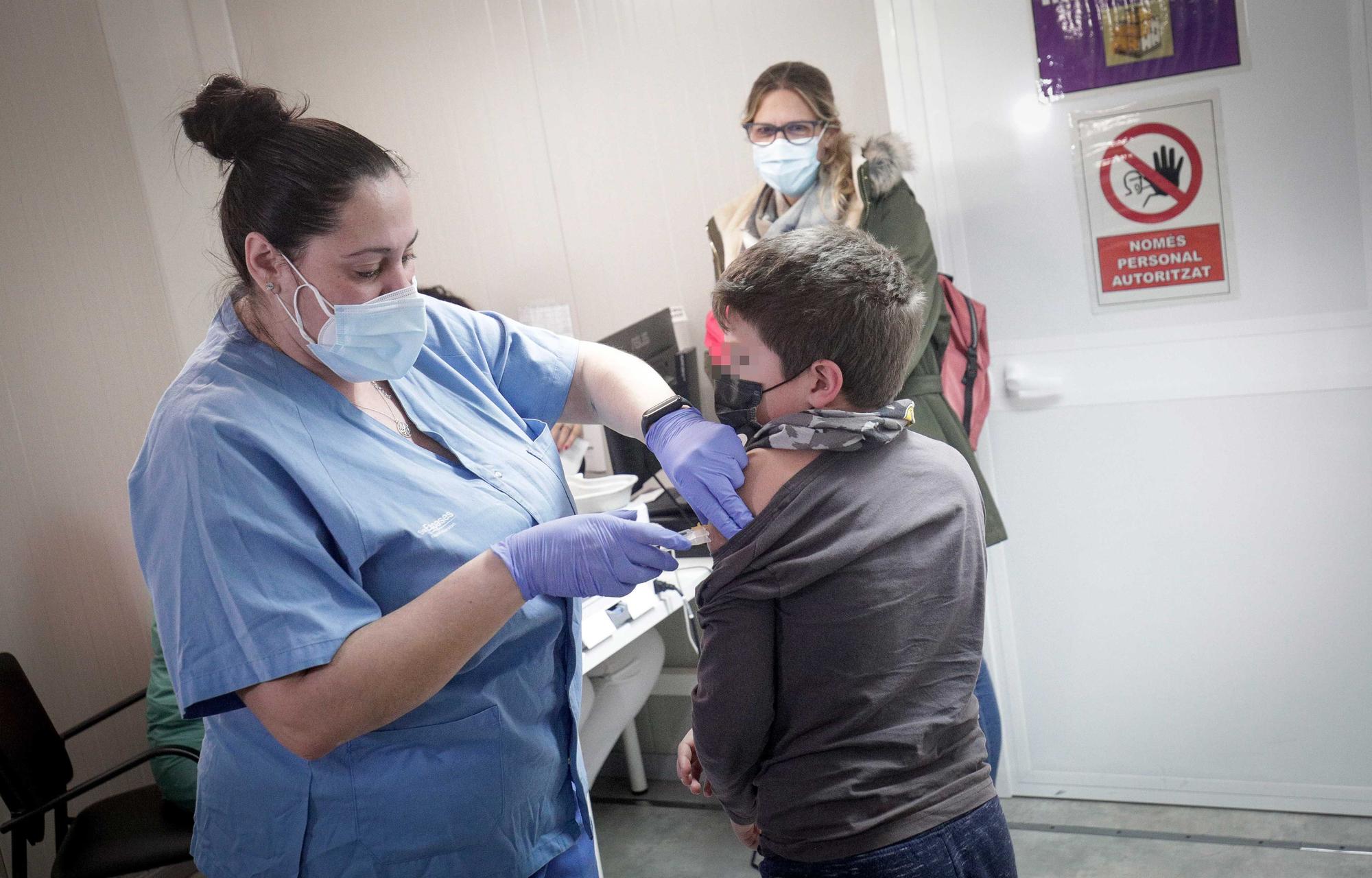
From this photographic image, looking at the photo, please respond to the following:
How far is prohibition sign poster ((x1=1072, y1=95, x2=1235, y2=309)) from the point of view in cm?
224

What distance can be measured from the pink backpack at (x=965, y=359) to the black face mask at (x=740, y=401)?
3.95 ft

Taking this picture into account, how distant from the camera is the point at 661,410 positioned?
1.37 meters

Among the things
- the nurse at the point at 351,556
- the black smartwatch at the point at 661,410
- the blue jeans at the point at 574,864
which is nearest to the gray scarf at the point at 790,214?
the black smartwatch at the point at 661,410

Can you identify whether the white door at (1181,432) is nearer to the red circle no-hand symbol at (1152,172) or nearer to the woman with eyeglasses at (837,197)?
the red circle no-hand symbol at (1152,172)

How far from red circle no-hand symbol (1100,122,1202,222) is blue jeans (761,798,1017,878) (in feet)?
5.32

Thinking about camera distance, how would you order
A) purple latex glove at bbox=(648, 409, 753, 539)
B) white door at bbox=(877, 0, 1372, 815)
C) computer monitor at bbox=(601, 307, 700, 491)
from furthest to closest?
computer monitor at bbox=(601, 307, 700, 491)
white door at bbox=(877, 0, 1372, 815)
purple latex glove at bbox=(648, 409, 753, 539)

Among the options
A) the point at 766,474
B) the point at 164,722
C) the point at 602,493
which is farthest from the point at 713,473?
the point at 164,722

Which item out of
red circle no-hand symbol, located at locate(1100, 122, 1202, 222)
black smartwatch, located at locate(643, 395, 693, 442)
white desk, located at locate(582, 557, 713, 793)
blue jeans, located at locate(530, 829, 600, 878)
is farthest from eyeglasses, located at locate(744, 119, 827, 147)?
blue jeans, located at locate(530, 829, 600, 878)

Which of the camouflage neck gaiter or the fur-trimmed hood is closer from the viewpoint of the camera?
the camouflage neck gaiter

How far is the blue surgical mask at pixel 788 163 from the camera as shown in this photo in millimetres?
2352

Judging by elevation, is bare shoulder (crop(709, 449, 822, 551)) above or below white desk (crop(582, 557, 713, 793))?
above

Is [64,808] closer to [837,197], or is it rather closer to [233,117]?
[233,117]

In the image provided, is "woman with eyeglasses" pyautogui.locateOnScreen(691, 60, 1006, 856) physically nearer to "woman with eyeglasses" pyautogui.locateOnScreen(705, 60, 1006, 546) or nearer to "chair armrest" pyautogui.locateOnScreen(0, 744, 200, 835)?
"woman with eyeglasses" pyautogui.locateOnScreen(705, 60, 1006, 546)

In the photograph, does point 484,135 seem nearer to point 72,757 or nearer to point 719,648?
point 72,757
